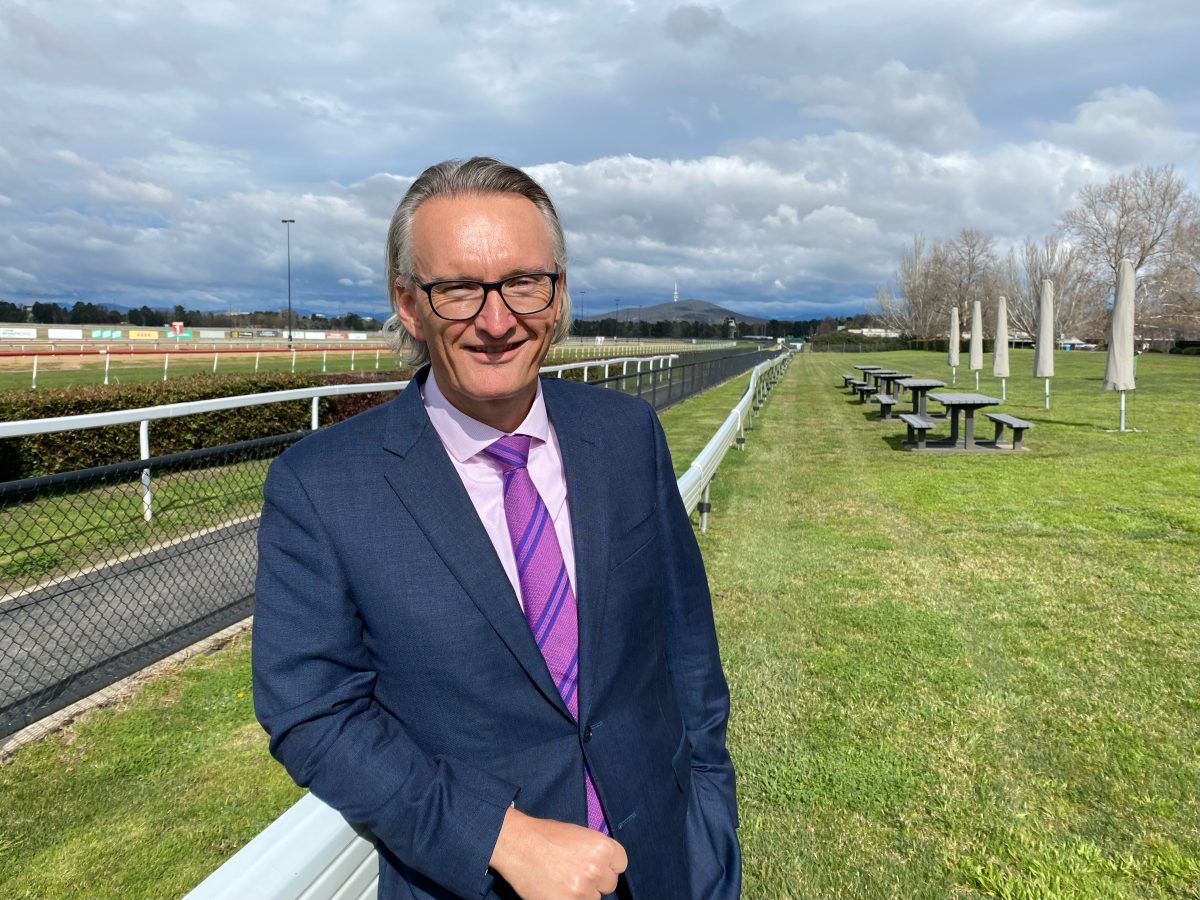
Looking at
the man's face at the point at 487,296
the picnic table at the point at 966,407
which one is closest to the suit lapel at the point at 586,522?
the man's face at the point at 487,296

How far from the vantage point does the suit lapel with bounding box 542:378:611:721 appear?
1.27 meters

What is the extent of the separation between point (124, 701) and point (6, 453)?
5.11 meters

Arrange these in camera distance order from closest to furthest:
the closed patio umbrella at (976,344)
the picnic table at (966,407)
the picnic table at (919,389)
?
the picnic table at (966,407)
the picnic table at (919,389)
the closed patio umbrella at (976,344)

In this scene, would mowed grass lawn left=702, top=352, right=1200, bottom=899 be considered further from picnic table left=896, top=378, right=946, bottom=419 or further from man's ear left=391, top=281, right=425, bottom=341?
picnic table left=896, top=378, right=946, bottom=419

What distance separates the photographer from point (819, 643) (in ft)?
14.7

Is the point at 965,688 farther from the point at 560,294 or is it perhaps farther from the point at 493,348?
the point at 493,348

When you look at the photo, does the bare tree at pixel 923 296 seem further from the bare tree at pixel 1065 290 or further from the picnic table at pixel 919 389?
the picnic table at pixel 919 389

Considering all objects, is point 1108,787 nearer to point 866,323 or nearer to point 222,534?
point 222,534

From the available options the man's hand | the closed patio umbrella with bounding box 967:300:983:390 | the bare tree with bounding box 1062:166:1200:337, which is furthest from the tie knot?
the bare tree with bounding box 1062:166:1200:337

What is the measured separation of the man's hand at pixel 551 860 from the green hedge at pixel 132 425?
7569 millimetres

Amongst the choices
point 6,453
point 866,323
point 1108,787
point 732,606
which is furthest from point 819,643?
point 866,323

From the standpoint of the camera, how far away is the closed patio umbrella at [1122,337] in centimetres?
1230

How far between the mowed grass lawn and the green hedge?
622 cm

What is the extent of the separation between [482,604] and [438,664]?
108 mm
